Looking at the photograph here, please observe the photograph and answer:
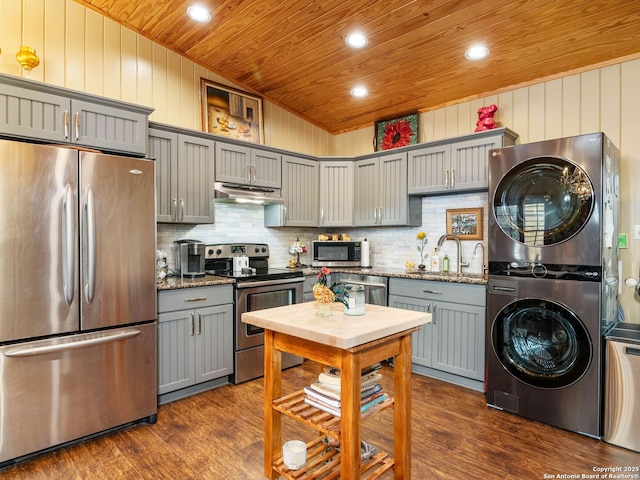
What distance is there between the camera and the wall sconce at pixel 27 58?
8.67 feet

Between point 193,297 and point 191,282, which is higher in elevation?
point 191,282

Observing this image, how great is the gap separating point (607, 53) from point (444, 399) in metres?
3.00

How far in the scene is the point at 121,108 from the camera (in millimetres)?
2602

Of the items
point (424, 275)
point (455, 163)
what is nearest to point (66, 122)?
point (424, 275)

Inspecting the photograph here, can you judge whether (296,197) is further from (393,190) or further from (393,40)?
(393,40)

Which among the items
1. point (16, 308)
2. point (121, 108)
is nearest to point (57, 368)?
point (16, 308)

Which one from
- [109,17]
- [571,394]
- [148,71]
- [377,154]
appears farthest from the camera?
[377,154]

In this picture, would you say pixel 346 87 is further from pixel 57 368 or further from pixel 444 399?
pixel 57 368

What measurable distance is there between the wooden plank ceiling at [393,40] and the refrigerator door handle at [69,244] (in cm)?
172

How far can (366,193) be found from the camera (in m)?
4.36

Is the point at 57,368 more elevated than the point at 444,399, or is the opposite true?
the point at 57,368

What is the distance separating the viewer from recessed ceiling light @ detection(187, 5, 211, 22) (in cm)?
284

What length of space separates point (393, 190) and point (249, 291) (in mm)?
1888

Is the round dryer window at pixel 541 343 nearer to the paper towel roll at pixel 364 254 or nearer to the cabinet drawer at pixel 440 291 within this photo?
the cabinet drawer at pixel 440 291
